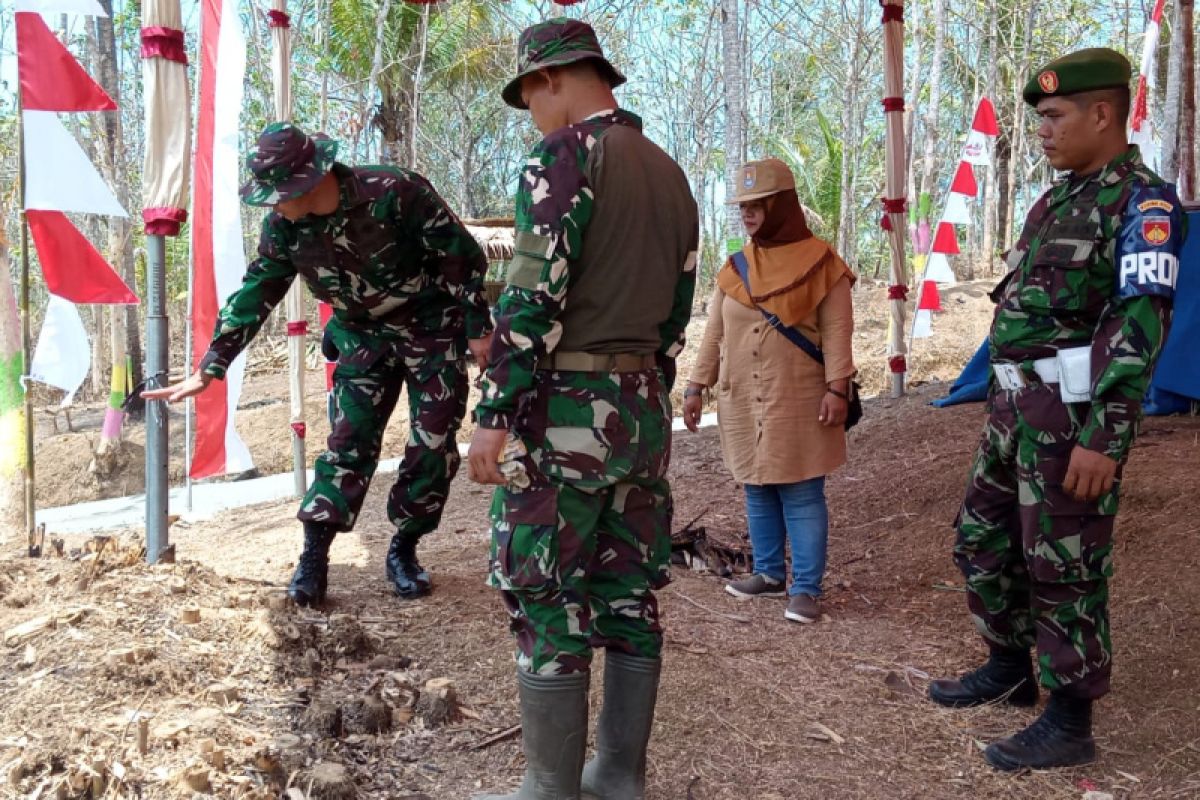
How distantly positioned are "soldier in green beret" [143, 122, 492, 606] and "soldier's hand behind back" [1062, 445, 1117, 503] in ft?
6.00

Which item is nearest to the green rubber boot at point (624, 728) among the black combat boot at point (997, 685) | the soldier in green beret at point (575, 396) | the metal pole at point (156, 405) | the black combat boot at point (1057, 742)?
the soldier in green beret at point (575, 396)

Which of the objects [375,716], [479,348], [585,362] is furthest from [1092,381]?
[375,716]

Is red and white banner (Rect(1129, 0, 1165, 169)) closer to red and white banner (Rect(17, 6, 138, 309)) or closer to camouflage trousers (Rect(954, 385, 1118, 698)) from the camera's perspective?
camouflage trousers (Rect(954, 385, 1118, 698))

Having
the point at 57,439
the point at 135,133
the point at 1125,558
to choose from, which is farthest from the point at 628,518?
the point at 135,133

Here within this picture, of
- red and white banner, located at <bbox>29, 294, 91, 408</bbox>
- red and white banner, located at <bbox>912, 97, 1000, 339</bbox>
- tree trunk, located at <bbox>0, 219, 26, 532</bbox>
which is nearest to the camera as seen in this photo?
red and white banner, located at <bbox>29, 294, 91, 408</bbox>

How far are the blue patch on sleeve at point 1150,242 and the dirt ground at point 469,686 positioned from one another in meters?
1.27

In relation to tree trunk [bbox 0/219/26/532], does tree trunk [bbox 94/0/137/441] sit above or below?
above

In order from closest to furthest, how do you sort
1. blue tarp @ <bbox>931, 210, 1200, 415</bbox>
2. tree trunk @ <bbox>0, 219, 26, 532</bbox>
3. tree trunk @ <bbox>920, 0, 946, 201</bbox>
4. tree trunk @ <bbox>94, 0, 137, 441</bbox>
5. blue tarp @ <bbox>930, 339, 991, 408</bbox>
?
1. tree trunk @ <bbox>0, 219, 26, 532</bbox>
2. blue tarp @ <bbox>931, 210, 1200, 415</bbox>
3. blue tarp @ <bbox>930, 339, 991, 408</bbox>
4. tree trunk @ <bbox>94, 0, 137, 441</bbox>
5. tree trunk @ <bbox>920, 0, 946, 201</bbox>

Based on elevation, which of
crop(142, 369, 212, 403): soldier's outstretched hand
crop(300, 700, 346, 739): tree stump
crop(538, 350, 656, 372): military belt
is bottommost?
crop(300, 700, 346, 739): tree stump

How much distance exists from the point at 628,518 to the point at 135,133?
18.8m

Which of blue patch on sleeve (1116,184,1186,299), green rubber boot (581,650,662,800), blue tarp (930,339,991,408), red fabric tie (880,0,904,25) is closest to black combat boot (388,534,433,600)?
green rubber boot (581,650,662,800)

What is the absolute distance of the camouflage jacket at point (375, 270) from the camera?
3.23 meters

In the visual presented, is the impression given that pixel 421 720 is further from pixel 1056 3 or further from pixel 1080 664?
pixel 1056 3

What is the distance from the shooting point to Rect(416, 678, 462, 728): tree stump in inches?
104
